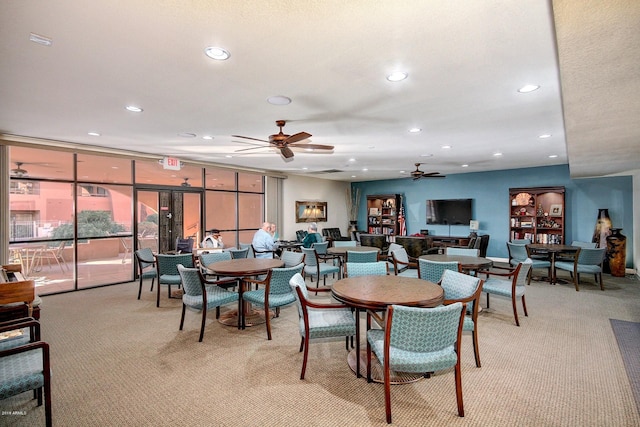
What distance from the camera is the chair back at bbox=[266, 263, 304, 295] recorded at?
12.5 ft

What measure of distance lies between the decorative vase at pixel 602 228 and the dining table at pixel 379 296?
7793 mm

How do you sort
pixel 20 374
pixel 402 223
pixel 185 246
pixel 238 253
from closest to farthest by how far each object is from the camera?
pixel 20 374 < pixel 238 253 < pixel 185 246 < pixel 402 223

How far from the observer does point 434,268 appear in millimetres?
4195

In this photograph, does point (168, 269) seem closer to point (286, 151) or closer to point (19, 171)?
point (286, 151)

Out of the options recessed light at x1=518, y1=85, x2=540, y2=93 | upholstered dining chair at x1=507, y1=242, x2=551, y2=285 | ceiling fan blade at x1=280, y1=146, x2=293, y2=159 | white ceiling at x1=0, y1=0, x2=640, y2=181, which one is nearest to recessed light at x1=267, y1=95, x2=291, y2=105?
white ceiling at x1=0, y1=0, x2=640, y2=181

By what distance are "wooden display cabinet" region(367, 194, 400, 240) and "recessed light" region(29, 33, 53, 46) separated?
10.7 metres

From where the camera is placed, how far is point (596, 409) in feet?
8.01

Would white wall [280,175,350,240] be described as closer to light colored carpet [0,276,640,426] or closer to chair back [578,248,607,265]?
light colored carpet [0,276,640,426]

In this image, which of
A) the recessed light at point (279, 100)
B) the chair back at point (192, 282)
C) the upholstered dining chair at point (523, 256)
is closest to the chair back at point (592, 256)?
the upholstered dining chair at point (523, 256)

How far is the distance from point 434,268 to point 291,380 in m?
2.33

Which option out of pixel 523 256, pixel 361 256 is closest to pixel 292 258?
pixel 361 256

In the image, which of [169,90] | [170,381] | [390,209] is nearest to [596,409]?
[170,381]

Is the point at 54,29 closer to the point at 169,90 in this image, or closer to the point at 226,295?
the point at 169,90

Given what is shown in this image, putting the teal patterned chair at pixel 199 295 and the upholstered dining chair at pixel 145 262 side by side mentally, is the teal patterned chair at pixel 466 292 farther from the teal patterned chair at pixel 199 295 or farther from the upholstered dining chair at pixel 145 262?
the upholstered dining chair at pixel 145 262
